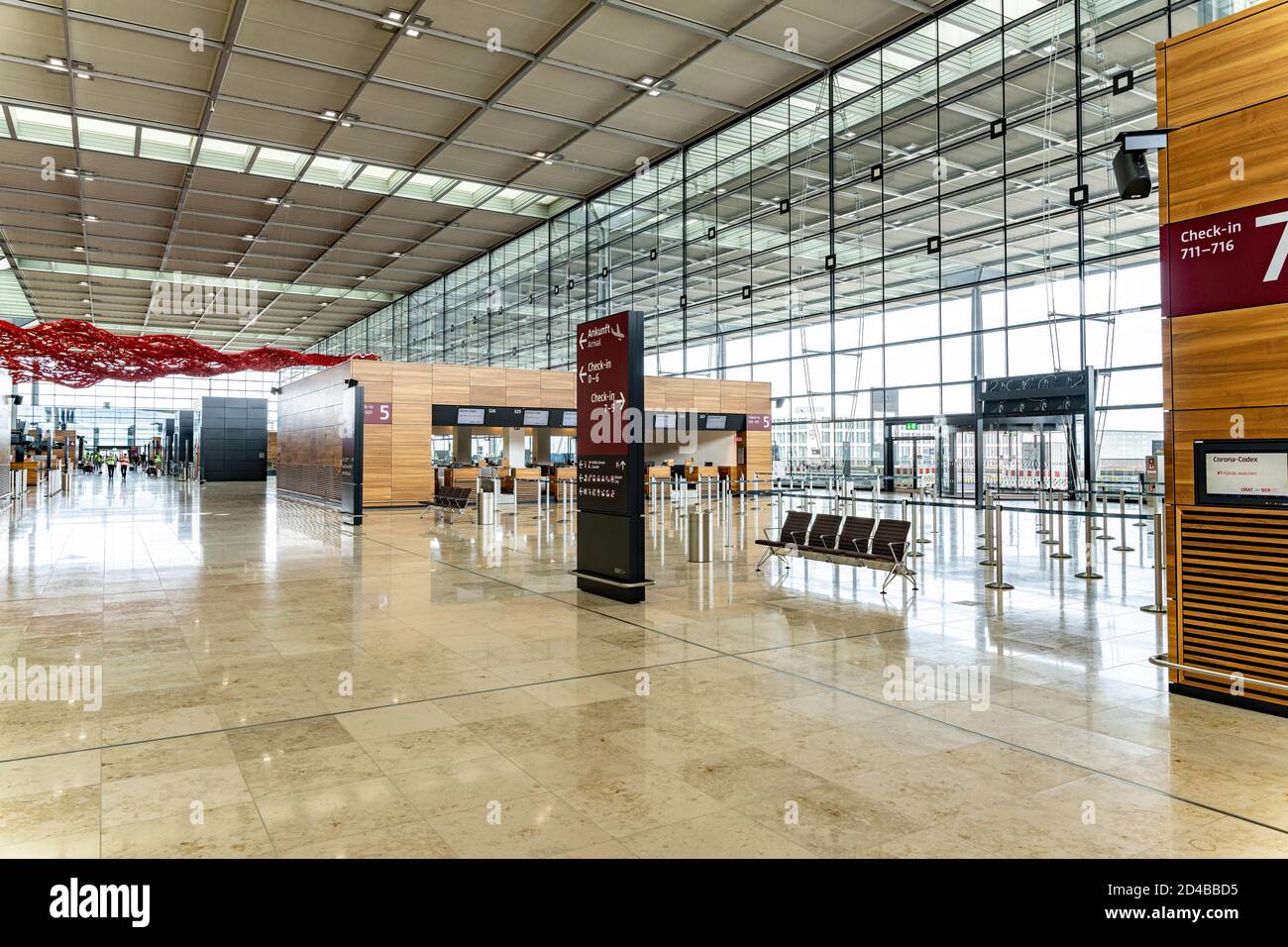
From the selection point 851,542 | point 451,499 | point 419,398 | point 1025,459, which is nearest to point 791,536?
point 851,542

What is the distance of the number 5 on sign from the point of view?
451 centimetres

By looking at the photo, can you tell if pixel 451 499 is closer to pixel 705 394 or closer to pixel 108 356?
pixel 108 356

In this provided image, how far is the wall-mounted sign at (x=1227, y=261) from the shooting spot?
4559 mm

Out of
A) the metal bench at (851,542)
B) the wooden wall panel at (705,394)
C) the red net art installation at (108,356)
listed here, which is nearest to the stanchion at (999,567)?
the metal bench at (851,542)

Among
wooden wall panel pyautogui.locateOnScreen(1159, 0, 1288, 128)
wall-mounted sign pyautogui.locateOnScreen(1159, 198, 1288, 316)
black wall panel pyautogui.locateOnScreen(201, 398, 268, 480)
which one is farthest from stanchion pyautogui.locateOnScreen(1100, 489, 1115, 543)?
black wall panel pyautogui.locateOnScreen(201, 398, 268, 480)

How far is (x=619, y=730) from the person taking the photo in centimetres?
422

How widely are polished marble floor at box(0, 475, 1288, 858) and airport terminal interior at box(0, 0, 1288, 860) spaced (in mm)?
35

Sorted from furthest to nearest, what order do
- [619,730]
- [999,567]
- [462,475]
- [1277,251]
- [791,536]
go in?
[462,475], [791,536], [999,567], [1277,251], [619,730]

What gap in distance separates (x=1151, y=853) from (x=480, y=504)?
48.6 feet

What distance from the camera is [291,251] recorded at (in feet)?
93.7

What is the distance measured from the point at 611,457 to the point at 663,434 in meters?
17.8

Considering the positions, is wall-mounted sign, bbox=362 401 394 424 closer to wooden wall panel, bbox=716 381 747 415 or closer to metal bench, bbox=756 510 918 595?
wooden wall panel, bbox=716 381 747 415

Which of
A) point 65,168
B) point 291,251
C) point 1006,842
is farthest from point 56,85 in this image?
point 1006,842

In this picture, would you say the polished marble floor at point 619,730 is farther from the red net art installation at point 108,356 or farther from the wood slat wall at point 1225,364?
the red net art installation at point 108,356
